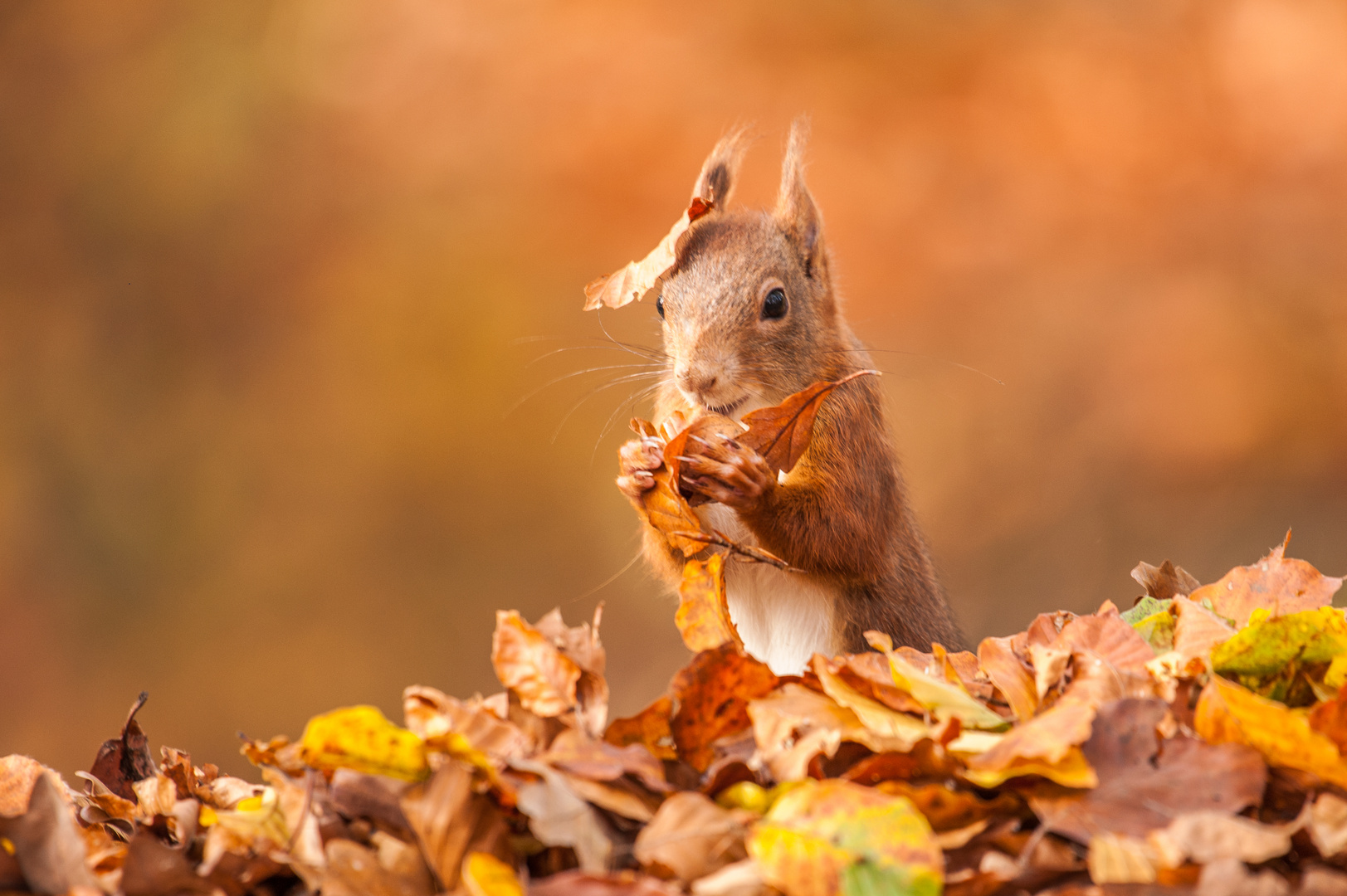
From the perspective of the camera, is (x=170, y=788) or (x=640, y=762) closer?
(x=640, y=762)

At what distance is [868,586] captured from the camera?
1.02m

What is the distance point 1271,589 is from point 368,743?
1.68ft

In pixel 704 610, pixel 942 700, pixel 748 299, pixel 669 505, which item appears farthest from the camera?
pixel 748 299

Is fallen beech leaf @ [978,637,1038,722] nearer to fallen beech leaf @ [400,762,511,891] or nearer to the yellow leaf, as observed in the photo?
the yellow leaf

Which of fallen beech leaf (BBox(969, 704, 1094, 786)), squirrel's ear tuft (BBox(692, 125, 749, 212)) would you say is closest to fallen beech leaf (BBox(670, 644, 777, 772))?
fallen beech leaf (BBox(969, 704, 1094, 786))

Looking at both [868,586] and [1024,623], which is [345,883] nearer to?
[868,586]

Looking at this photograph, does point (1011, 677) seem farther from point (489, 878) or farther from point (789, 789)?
point (489, 878)

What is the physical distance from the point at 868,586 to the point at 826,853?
663 millimetres

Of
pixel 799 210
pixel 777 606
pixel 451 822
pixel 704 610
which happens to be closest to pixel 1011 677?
pixel 704 610

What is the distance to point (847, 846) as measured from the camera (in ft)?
1.23

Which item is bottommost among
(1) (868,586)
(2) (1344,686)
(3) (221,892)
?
(3) (221,892)

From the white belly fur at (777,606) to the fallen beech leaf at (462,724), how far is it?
543 millimetres

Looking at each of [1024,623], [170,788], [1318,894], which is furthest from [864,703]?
[1024,623]

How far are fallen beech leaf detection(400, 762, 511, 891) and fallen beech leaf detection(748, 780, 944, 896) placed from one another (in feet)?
0.32
